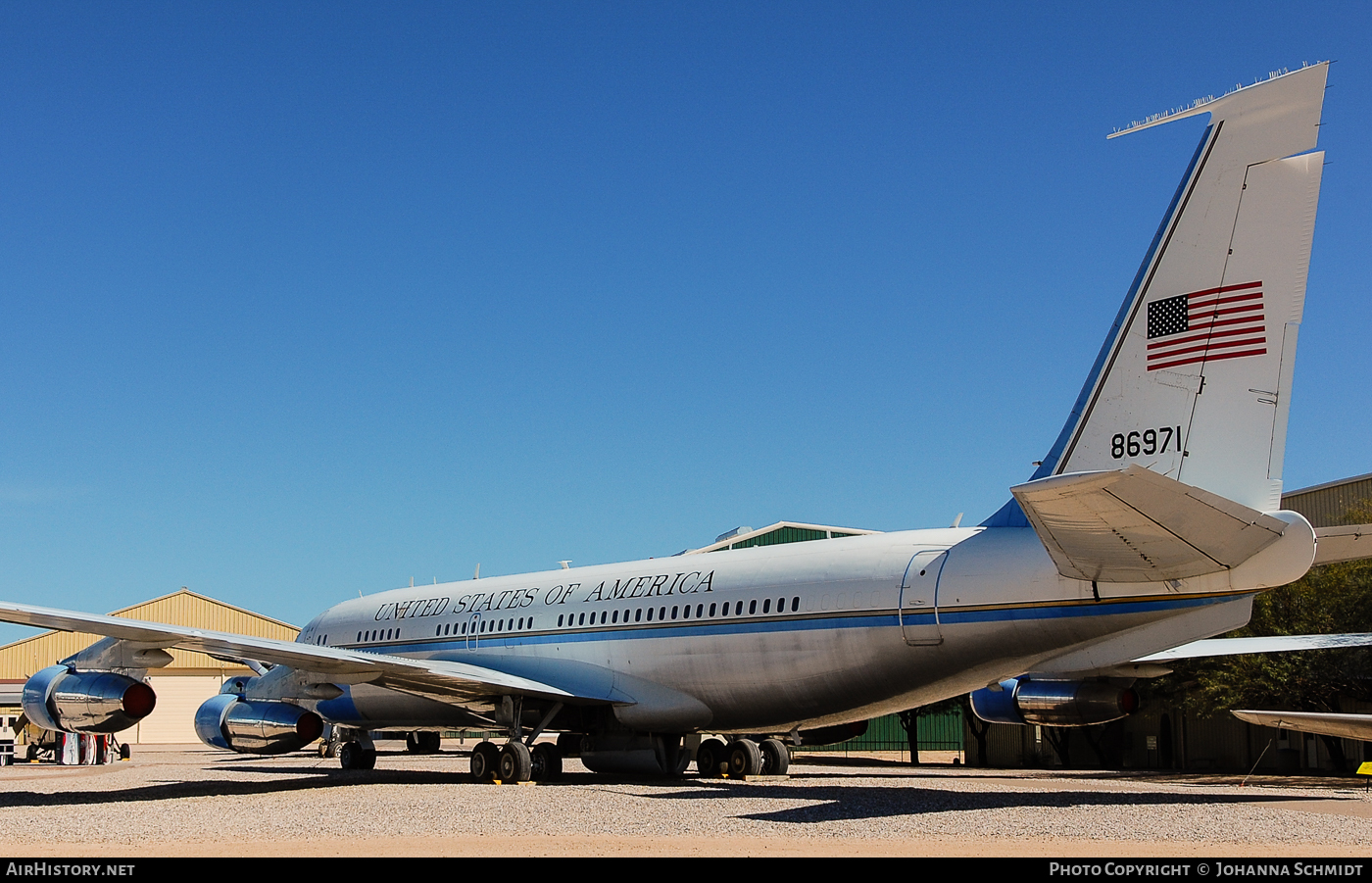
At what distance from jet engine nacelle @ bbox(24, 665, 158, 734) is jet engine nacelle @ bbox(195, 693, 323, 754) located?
11.8ft

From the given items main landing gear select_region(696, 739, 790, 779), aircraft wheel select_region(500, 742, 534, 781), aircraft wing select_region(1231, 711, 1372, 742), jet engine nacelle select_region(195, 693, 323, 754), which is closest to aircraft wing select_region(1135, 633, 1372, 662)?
aircraft wing select_region(1231, 711, 1372, 742)

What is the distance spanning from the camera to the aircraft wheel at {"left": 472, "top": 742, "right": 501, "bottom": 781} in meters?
19.4

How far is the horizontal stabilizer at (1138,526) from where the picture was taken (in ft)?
30.7

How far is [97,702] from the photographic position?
17219 mm

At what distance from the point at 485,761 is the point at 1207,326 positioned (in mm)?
12718

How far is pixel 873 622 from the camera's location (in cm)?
1560

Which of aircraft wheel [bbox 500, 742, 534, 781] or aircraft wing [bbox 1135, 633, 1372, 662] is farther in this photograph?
aircraft wheel [bbox 500, 742, 534, 781]

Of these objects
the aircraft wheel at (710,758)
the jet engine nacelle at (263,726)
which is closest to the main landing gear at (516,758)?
the aircraft wheel at (710,758)

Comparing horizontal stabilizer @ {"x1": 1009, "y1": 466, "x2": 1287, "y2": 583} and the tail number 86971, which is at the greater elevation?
the tail number 86971

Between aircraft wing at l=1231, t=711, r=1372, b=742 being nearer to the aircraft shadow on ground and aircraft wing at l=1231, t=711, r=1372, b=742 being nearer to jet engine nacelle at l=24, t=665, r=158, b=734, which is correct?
the aircraft shadow on ground

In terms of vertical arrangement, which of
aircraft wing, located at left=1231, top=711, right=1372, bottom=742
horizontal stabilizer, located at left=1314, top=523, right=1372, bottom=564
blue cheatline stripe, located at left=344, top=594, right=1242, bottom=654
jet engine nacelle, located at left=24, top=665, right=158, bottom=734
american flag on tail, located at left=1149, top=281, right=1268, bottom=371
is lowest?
aircraft wing, located at left=1231, top=711, right=1372, bottom=742

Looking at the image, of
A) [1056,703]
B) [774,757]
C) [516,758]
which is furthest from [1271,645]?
[516,758]

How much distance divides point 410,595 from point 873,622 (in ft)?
38.1

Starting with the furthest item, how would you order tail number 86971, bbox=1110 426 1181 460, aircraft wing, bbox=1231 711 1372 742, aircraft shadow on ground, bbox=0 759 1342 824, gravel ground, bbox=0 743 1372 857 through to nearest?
aircraft wing, bbox=1231 711 1372 742
aircraft shadow on ground, bbox=0 759 1342 824
tail number 86971, bbox=1110 426 1181 460
gravel ground, bbox=0 743 1372 857
